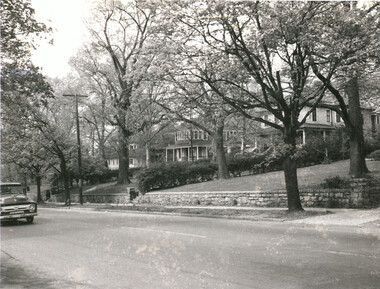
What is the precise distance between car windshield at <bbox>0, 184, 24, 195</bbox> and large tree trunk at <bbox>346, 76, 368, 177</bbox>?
653 inches

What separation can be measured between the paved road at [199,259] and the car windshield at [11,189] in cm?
597

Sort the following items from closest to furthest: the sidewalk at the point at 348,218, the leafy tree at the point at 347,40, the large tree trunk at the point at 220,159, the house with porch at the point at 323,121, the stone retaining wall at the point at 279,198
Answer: the sidewalk at the point at 348,218, the leafy tree at the point at 347,40, the stone retaining wall at the point at 279,198, the large tree trunk at the point at 220,159, the house with porch at the point at 323,121

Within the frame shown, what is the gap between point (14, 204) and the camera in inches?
681

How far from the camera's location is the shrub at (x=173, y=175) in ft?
99.6

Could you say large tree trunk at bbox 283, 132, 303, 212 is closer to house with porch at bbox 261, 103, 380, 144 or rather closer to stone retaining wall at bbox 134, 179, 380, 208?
stone retaining wall at bbox 134, 179, 380, 208

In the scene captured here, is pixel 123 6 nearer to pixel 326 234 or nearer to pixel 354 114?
pixel 354 114

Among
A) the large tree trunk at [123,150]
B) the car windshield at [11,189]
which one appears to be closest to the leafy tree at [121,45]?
the large tree trunk at [123,150]

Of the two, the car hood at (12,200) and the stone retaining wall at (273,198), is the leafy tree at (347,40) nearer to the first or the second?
the stone retaining wall at (273,198)

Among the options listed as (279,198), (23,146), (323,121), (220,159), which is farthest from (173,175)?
(323,121)

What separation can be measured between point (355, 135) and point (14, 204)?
16.7 metres

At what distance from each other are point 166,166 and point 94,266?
23565mm

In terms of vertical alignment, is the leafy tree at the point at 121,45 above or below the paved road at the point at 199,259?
above

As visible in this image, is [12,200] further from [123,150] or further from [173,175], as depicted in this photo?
[123,150]

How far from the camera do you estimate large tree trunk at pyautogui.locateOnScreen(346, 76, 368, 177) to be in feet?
63.8
